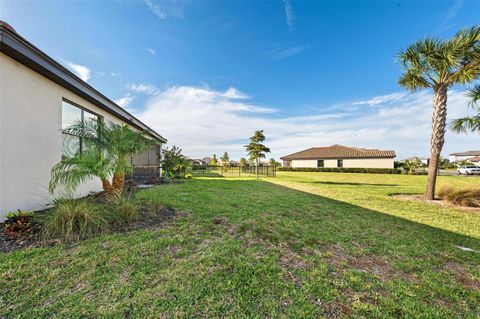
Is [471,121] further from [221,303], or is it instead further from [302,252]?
[221,303]

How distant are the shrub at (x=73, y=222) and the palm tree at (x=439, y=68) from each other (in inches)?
446

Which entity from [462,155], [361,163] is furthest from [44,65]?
[462,155]

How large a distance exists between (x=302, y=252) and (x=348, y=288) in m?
0.85

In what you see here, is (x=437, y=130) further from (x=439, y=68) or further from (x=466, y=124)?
(x=439, y=68)

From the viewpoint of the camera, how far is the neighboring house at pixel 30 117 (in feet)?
11.6

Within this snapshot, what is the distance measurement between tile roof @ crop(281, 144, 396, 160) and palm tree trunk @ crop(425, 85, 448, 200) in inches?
1023

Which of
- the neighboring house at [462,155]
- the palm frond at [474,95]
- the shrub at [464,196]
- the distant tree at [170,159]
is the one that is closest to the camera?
the shrub at [464,196]

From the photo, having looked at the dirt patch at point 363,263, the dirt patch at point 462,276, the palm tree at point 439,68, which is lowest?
the dirt patch at point 462,276

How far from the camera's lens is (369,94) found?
15898mm

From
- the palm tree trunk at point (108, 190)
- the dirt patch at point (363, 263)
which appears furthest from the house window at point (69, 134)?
the dirt patch at point (363, 263)

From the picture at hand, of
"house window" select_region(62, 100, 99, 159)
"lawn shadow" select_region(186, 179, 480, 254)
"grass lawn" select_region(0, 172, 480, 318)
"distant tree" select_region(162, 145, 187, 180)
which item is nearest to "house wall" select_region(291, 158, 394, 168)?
"distant tree" select_region(162, 145, 187, 180)

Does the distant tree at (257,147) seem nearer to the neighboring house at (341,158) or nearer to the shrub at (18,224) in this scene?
the shrub at (18,224)

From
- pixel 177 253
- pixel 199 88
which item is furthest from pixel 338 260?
pixel 199 88

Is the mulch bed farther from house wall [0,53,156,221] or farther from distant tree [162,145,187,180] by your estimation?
distant tree [162,145,187,180]
